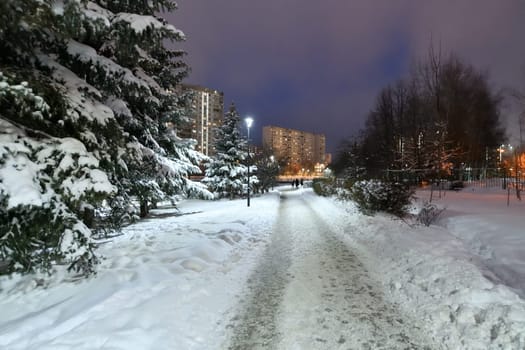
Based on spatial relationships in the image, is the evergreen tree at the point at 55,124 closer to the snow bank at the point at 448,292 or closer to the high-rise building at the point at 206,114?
the snow bank at the point at 448,292

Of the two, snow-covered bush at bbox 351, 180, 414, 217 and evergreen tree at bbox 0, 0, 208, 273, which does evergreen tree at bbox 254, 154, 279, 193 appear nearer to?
snow-covered bush at bbox 351, 180, 414, 217

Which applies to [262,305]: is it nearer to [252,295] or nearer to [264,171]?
[252,295]

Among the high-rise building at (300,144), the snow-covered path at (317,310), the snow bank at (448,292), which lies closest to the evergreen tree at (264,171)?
the snow bank at (448,292)

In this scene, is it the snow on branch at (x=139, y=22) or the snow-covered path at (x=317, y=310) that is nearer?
the snow-covered path at (x=317, y=310)

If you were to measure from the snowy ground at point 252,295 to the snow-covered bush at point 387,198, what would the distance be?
2726 mm

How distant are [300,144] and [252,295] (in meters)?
140

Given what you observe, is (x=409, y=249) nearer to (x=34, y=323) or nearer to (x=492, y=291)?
(x=492, y=291)

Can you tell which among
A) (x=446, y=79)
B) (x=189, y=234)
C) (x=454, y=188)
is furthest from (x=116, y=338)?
(x=446, y=79)

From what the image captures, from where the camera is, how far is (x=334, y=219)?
38.0 ft

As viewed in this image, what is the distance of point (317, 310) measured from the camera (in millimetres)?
3875

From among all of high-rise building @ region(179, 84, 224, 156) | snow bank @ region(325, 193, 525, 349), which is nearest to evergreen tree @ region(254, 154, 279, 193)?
snow bank @ region(325, 193, 525, 349)

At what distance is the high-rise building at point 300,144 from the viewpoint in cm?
11396

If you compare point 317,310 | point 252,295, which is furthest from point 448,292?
point 252,295

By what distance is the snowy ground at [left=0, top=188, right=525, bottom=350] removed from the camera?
3125 mm
